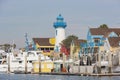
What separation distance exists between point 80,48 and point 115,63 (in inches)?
1130

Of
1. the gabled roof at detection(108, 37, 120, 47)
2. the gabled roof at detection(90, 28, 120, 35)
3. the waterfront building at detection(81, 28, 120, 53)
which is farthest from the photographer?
the gabled roof at detection(90, 28, 120, 35)

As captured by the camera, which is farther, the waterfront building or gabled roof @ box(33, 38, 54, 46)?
gabled roof @ box(33, 38, 54, 46)

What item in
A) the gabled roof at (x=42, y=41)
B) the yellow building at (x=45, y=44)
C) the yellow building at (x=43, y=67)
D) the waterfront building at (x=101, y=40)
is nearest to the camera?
the yellow building at (x=43, y=67)

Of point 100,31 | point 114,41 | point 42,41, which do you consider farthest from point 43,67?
point 42,41

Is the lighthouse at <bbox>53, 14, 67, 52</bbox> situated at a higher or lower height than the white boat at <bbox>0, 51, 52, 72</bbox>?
higher

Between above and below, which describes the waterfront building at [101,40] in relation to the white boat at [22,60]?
above

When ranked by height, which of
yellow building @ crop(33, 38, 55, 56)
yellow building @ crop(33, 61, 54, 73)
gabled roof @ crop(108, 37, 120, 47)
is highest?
yellow building @ crop(33, 38, 55, 56)

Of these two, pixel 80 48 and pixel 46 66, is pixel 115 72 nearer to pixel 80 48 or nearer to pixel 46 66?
pixel 46 66

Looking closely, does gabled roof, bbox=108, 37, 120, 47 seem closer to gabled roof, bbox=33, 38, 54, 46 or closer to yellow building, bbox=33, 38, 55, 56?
yellow building, bbox=33, 38, 55, 56

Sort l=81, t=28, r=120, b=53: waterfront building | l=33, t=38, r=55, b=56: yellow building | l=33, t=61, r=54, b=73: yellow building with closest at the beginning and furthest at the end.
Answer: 1. l=33, t=61, r=54, b=73: yellow building
2. l=81, t=28, r=120, b=53: waterfront building
3. l=33, t=38, r=55, b=56: yellow building

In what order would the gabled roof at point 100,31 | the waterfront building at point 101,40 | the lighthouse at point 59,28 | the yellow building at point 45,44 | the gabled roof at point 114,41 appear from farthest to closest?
the yellow building at point 45,44, the lighthouse at point 59,28, the gabled roof at point 100,31, the waterfront building at point 101,40, the gabled roof at point 114,41

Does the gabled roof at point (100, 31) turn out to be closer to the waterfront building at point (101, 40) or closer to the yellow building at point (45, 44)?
the waterfront building at point (101, 40)

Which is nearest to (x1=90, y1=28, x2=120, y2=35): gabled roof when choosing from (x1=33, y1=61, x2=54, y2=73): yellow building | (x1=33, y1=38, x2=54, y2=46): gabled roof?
(x1=33, y1=61, x2=54, y2=73): yellow building

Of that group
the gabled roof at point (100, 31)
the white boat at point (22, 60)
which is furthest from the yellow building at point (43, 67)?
the gabled roof at point (100, 31)
